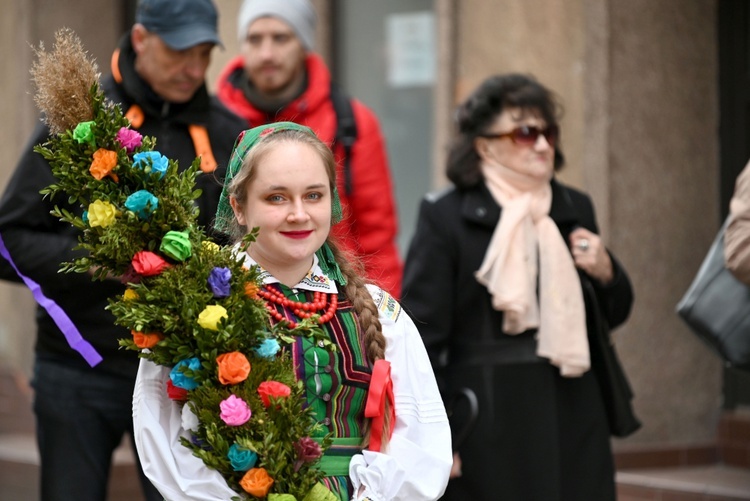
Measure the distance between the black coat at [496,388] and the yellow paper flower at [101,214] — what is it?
5.95ft

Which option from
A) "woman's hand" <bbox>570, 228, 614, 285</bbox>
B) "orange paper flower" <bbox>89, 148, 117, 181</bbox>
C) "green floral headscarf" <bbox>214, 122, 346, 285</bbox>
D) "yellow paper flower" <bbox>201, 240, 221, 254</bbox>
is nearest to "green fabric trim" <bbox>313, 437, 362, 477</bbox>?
"green floral headscarf" <bbox>214, 122, 346, 285</bbox>

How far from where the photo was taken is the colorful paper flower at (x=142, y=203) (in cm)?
333

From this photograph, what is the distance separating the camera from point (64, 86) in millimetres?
3400

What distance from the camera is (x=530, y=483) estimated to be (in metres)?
5.03

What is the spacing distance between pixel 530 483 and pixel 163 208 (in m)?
2.18

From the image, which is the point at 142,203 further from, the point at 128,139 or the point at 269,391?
the point at 269,391

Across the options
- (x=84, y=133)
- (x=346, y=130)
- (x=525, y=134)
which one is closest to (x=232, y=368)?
(x=84, y=133)

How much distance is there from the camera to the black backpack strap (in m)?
6.10

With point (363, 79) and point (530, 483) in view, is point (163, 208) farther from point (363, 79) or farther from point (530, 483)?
point (363, 79)

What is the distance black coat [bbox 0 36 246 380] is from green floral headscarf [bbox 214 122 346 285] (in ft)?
2.74

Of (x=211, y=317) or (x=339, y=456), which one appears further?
(x=339, y=456)

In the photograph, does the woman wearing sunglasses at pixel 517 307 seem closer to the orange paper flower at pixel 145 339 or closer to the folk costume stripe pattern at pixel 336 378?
the folk costume stripe pattern at pixel 336 378

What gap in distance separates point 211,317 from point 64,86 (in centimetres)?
68

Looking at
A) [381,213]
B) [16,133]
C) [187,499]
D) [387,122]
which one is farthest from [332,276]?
[16,133]
